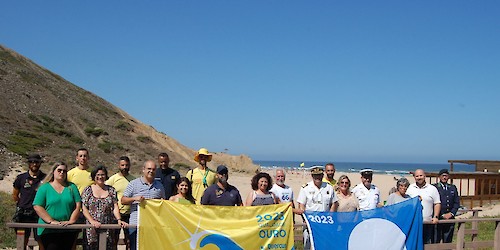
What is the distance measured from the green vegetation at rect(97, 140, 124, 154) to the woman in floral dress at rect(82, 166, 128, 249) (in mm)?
35129

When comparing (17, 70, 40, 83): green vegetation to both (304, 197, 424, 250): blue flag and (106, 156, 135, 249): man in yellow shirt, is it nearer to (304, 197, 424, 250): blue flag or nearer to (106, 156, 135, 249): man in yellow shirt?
(106, 156, 135, 249): man in yellow shirt

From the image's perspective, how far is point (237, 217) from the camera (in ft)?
23.4

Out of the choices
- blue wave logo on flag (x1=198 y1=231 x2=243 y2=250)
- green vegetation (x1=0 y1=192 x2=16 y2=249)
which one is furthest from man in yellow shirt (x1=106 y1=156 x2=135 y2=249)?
green vegetation (x1=0 y1=192 x2=16 y2=249)

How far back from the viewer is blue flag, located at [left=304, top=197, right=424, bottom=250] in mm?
7449

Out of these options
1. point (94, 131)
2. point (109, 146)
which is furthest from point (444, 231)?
point (94, 131)

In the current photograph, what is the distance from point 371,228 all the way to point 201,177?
2940 mm

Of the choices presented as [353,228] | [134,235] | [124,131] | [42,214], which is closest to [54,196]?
[42,214]

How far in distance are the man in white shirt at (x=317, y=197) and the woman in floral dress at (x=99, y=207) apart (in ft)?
9.08

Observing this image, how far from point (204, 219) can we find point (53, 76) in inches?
2269

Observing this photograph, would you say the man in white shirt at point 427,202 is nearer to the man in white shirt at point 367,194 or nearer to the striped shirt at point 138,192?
the man in white shirt at point 367,194

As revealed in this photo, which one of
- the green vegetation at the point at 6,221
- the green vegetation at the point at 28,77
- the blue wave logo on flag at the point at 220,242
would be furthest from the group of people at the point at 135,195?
the green vegetation at the point at 28,77

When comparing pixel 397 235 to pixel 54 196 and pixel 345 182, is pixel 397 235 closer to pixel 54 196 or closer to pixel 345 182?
pixel 345 182

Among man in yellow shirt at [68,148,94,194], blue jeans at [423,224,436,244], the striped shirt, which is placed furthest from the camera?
blue jeans at [423,224,436,244]

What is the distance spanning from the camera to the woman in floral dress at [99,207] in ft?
22.2
